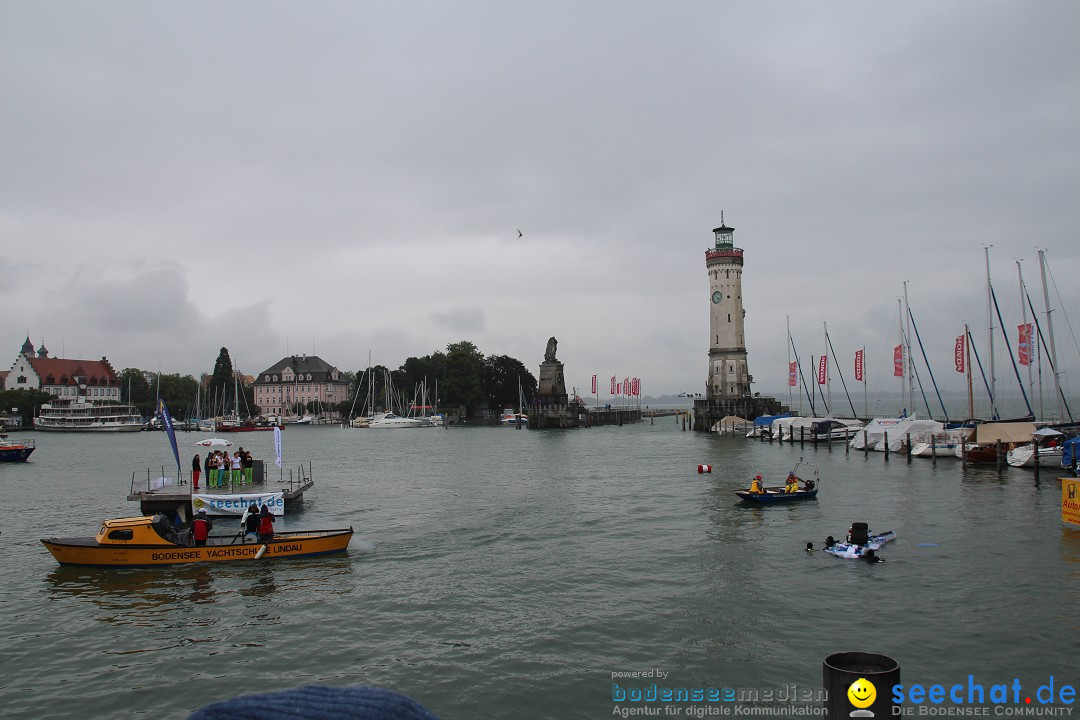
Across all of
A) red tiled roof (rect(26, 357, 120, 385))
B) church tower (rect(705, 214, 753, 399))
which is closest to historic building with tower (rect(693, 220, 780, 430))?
church tower (rect(705, 214, 753, 399))

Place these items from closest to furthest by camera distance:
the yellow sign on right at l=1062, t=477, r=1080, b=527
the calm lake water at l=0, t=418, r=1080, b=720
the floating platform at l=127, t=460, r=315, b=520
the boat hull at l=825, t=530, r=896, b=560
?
the calm lake water at l=0, t=418, r=1080, b=720
the boat hull at l=825, t=530, r=896, b=560
the yellow sign on right at l=1062, t=477, r=1080, b=527
the floating platform at l=127, t=460, r=315, b=520

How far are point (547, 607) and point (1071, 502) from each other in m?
22.3

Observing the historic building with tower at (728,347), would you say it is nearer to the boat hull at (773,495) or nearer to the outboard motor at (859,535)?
the boat hull at (773,495)

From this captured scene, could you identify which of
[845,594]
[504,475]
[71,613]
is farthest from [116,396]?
[845,594]

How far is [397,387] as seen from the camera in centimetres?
17888

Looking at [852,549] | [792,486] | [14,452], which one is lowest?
[852,549]

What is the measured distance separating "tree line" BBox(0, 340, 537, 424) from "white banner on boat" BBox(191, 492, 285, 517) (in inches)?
5217

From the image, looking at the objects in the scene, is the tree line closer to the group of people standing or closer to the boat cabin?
the group of people standing

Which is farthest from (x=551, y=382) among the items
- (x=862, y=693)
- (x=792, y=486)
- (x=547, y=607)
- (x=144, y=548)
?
(x=862, y=693)

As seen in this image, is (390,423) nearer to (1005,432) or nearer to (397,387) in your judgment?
(397,387)

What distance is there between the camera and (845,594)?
19.8 m

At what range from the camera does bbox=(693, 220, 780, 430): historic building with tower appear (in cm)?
11094

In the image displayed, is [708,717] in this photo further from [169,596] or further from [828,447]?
[828,447]

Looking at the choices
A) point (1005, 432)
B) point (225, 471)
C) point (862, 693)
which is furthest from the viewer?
point (1005, 432)
